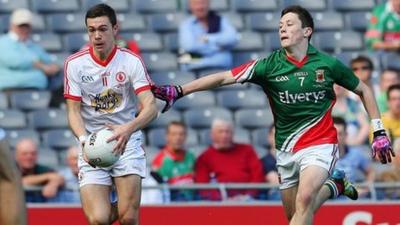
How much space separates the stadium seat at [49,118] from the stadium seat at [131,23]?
1711mm

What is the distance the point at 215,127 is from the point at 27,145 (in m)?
1.94

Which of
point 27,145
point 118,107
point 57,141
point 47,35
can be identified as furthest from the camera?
point 47,35

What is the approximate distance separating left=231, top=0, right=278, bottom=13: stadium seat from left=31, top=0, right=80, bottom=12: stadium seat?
6.61 feet

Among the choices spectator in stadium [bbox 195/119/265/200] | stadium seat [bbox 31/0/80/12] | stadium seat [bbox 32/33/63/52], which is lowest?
spectator in stadium [bbox 195/119/265/200]

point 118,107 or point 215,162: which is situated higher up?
point 118,107

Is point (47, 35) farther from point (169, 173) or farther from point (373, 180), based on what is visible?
point (373, 180)

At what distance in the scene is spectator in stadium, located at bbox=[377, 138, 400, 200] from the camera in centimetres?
1441

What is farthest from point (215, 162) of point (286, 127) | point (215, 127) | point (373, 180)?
point (286, 127)

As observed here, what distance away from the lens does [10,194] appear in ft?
30.4

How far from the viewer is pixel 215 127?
15234 millimetres

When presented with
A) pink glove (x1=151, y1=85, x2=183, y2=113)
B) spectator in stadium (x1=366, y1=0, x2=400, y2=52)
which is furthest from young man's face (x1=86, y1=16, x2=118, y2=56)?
spectator in stadium (x1=366, y1=0, x2=400, y2=52)

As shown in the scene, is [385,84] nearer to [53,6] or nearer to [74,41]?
[74,41]

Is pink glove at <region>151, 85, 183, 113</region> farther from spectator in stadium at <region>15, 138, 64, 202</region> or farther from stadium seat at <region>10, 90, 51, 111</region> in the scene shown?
stadium seat at <region>10, 90, 51, 111</region>

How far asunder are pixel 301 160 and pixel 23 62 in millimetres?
5393
